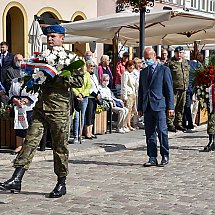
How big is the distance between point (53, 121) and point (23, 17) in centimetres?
1628

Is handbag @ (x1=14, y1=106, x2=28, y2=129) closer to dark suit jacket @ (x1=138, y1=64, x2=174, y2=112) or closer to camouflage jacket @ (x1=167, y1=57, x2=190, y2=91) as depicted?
dark suit jacket @ (x1=138, y1=64, x2=174, y2=112)

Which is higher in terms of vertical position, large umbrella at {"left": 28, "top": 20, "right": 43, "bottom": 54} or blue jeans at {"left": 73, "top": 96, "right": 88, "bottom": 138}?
large umbrella at {"left": 28, "top": 20, "right": 43, "bottom": 54}

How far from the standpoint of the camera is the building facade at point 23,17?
854 inches

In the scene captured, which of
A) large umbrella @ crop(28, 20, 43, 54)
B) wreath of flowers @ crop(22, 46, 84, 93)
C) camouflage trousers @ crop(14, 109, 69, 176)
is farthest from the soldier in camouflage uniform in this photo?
large umbrella @ crop(28, 20, 43, 54)

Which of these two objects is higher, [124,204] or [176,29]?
[176,29]

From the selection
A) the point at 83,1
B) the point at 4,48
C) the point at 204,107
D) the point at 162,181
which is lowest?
the point at 162,181

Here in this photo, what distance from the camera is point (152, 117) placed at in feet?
30.6

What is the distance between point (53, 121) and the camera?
22.5 feet

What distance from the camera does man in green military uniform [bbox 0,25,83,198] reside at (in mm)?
6840

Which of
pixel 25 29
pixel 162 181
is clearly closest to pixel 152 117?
pixel 162 181

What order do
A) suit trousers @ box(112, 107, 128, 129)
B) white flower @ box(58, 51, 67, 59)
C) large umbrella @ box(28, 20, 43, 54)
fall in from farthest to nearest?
1. large umbrella @ box(28, 20, 43, 54)
2. suit trousers @ box(112, 107, 128, 129)
3. white flower @ box(58, 51, 67, 59)

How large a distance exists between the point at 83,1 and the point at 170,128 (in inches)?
526

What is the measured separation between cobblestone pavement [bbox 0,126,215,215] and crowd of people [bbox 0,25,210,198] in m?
0.33

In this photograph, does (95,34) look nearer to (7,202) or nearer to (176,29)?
(176,29)
